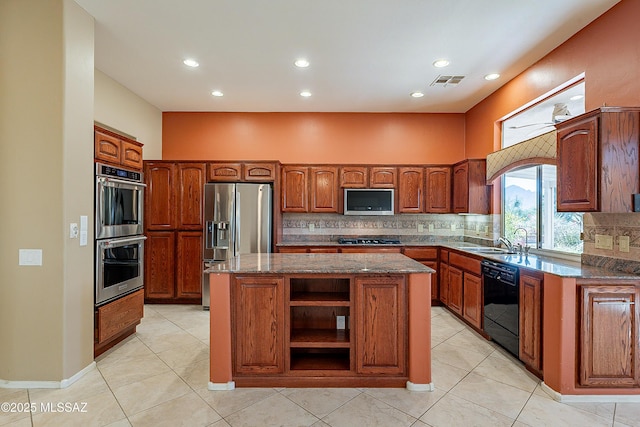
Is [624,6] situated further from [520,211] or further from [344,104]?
[344,104]

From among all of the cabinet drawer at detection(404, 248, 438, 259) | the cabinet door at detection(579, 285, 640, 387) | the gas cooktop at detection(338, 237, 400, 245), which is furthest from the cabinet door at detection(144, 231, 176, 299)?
the cabinet door at detection(579, 285, 640, 387)

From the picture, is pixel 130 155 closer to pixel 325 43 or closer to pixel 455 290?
pixel 325 43

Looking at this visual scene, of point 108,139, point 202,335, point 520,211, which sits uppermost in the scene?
point 108,139

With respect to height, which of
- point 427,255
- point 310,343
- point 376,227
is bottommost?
point 310,343

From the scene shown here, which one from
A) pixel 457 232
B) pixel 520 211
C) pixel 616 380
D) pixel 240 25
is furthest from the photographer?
pixel 457 232

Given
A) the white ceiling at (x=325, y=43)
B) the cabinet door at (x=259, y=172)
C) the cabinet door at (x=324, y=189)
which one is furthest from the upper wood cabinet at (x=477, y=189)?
the cabinet door at (x=259, y=172)

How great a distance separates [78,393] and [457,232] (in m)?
5.18

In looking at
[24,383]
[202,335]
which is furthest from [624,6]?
[24,383]

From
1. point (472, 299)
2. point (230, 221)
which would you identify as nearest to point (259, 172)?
point (230, 221)

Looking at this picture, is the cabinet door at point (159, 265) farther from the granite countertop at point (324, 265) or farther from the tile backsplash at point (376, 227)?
the granite countertop at point (324, 265)

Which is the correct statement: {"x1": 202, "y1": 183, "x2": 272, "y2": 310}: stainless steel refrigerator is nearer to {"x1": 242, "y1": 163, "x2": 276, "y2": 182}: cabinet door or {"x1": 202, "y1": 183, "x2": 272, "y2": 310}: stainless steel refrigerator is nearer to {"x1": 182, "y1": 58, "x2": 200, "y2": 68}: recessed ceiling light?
{"x1": 242, "y1": 163, "x2": 276, "y2": 182}: cabinet door

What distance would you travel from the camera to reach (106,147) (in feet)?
9.61

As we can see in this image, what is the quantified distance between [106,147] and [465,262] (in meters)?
4.12

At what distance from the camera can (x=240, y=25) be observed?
2818 millimetres
